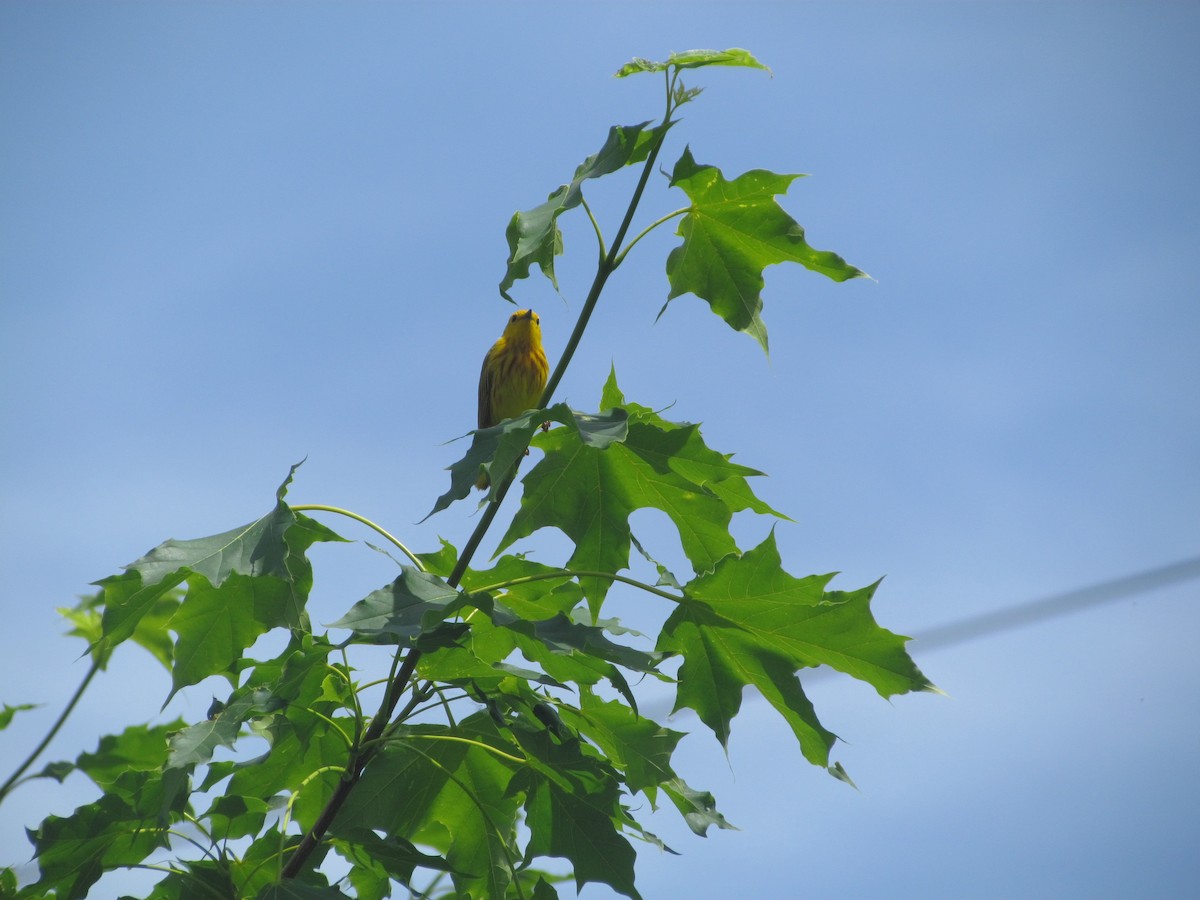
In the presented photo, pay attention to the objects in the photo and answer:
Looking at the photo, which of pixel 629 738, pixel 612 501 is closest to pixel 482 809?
pixel 629 738

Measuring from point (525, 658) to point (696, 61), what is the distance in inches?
58.1

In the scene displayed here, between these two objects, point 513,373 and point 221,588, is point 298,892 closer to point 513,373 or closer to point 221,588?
point 221,588

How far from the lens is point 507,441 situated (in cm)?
212

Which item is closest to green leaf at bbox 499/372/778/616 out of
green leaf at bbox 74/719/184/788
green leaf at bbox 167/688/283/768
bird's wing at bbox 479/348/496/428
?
green leaf at bbox 167/688/283/768

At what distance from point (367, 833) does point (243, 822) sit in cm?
49

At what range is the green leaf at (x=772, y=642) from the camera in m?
2.36

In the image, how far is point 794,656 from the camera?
243 centimetres

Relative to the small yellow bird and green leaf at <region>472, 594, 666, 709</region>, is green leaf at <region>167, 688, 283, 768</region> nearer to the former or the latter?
green leaf at <region>472, 594, 666, 709</region>

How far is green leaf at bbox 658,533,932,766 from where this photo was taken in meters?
2.36

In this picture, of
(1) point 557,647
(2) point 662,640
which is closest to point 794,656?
(2) point 662,640

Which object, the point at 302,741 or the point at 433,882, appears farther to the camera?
the point at 433,882

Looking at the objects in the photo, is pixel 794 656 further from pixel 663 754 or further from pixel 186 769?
pixel 186 769

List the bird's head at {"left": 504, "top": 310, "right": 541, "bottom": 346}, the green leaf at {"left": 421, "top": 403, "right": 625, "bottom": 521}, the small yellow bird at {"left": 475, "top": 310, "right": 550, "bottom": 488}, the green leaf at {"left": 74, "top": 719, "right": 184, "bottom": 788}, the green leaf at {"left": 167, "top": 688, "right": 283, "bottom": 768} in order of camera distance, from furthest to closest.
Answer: the bird's head at {"left": 504, "top": 310, "right": 541, "bottom": 346}, the small yellow bird at {"left": 475, "top": 310, "right": 550, "bottom": 488}, the green leaf at {"left": 74, "top": 719, "right": 184, "bottom": 788}, the green leaf at {"left": 167, "top": 688, "right": 283, "bottom": 768}, the green leaf at {"left": 421, "top": 403, "right": 625, "bottom": 521}

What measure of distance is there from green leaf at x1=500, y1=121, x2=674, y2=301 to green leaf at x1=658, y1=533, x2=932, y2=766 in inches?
31.7
